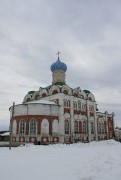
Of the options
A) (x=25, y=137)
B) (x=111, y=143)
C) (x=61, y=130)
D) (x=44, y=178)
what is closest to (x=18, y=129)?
(x=25, y=137)

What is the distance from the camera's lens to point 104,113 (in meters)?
51.1

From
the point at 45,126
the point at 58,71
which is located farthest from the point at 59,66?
the point at 45,126

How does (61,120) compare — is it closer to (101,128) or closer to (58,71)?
(58,71)

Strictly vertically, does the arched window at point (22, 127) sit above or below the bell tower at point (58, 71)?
below

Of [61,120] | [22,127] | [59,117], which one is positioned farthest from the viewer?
[59,117]

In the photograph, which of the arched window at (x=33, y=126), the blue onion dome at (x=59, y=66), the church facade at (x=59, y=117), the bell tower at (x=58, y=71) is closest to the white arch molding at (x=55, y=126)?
the church facade at (x=59, y=117)

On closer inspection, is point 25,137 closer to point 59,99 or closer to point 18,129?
point 18,129

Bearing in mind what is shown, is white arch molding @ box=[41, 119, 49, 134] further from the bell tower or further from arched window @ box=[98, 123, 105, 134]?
arched window @ box=[98, 123, 105, 134]

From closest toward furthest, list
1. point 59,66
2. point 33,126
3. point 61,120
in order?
point 33,126 < point 61,120 < point 59,66

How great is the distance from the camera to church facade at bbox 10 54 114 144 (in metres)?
36.0

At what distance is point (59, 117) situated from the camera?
38.9 m

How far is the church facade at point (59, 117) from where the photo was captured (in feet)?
118

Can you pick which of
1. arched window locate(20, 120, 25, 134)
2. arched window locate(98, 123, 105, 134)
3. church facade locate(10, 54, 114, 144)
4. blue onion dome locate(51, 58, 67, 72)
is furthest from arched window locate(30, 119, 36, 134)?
arched window locate(98, 123, 105, 134)

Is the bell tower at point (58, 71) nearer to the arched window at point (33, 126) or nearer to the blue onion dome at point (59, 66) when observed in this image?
the blue onion dome at point (59, 66)
